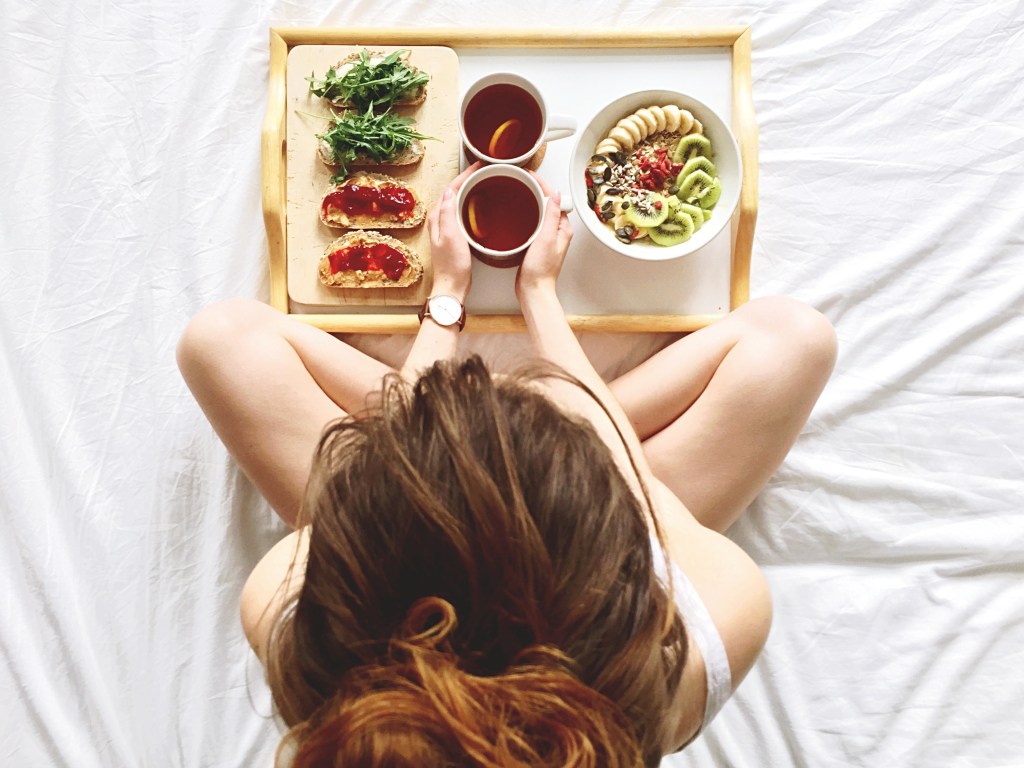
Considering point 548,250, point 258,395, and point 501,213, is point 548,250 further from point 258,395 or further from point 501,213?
point 258,395

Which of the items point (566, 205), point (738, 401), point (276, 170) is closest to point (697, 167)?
point (566, 205)

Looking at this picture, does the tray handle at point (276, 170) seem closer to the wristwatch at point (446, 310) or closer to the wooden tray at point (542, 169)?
the wooden tray at point (542, 169)

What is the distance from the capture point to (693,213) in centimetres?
89

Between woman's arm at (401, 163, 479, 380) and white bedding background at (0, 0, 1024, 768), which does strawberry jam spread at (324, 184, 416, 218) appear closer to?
woman's arm at (401, 163, 479, 380)

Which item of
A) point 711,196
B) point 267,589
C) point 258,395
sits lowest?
point 267,589

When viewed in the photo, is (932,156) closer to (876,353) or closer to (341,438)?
(876,353)

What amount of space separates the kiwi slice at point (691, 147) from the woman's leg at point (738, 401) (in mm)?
180

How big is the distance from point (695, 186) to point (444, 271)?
0.29 metres

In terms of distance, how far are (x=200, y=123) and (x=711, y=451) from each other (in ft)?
2.40

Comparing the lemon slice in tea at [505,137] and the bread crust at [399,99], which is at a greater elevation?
the bread crust at [399,99]

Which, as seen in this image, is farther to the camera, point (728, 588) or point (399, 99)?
point (399, 99)

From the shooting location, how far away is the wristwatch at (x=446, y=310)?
35.3 inches

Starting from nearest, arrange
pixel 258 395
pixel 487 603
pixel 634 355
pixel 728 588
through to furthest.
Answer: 1. pixel 487 603
2. pixel 728 588
3. pixel 258 395
4. pixel 634 355

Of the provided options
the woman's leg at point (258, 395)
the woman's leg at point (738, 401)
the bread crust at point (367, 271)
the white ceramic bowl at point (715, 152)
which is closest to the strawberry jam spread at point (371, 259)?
the bread crust at point (367, 271)
